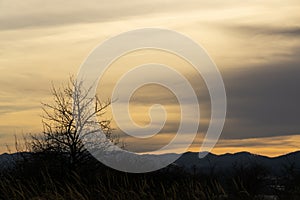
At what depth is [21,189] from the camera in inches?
541

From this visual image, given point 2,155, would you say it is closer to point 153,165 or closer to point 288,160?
point 153,165

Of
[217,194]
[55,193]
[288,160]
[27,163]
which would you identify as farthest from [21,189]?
[27,163]

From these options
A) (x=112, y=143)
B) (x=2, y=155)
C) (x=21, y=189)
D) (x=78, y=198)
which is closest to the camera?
(x=78, y=198)

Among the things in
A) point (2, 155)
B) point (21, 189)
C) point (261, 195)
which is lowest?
point (261, 195)

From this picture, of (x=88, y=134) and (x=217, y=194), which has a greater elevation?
(x=88, y=134)

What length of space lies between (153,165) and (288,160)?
696 inches

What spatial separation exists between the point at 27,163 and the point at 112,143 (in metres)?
5.88

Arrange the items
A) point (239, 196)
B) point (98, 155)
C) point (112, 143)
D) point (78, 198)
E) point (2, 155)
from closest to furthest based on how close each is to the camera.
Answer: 1. point (239, 196)
2. point (78, 198)
3. point (2, 155)
4. point (98, 155)
5. point (112, 143)

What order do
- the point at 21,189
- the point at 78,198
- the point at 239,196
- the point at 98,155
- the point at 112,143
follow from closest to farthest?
1. the point at 239,196
2. the point at 78,198
3. the point at 21,189
4. the point at 98,155
5. the point at 112,143

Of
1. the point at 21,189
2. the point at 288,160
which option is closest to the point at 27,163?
the point at 21,189

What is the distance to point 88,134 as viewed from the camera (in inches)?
1158

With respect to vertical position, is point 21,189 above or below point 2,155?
below

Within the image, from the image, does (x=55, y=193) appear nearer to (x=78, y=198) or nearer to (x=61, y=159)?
(x=78, y=198)

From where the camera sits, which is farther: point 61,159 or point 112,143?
point 112,143
